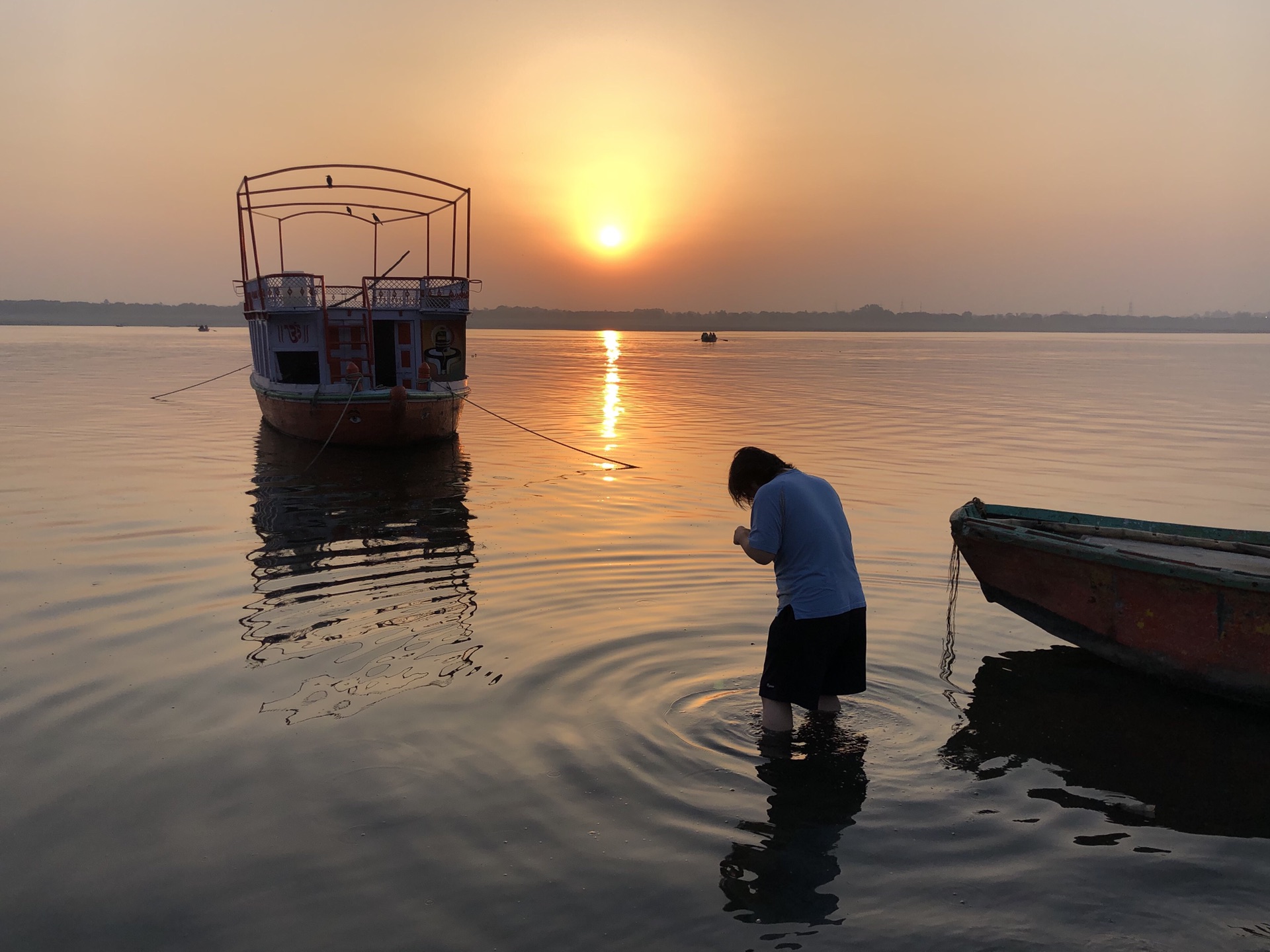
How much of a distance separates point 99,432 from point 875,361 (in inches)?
2629

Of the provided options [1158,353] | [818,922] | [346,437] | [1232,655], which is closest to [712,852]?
[818,922]

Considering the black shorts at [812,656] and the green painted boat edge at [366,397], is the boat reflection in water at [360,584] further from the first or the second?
the green painted boat edge at [366,397]

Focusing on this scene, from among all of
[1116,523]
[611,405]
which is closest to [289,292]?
[611,405]

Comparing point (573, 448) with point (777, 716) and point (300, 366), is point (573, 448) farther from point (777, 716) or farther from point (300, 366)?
point (777, 716)

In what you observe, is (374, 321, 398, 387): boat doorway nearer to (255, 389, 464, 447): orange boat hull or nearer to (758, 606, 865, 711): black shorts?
(255, 389, 464, 447): orange boat hull

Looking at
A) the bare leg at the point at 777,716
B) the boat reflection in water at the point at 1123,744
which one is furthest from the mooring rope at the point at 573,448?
the bare leg at the point at 777,716

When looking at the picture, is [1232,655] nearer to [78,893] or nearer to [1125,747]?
[1125,747]

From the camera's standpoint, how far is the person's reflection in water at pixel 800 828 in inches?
163

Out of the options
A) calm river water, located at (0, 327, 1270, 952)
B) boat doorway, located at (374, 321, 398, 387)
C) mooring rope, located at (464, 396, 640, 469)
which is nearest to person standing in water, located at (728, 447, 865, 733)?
calm river water, located at (0, 327, 1270, 952)

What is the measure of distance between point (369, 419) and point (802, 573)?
17650 mm

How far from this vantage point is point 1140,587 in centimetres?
690

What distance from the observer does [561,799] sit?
5055mm

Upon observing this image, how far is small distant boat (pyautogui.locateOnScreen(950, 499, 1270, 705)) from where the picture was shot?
6457mm

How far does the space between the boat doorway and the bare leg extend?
20.0 meters
